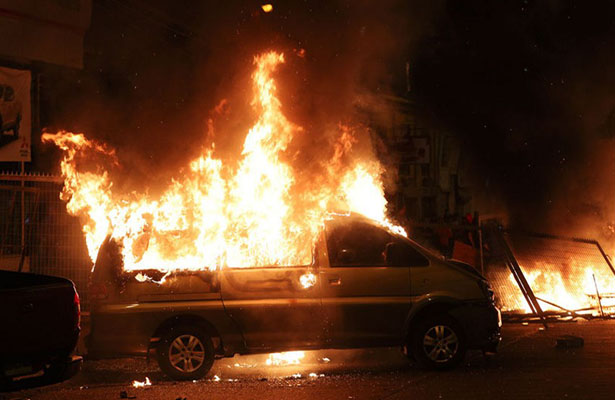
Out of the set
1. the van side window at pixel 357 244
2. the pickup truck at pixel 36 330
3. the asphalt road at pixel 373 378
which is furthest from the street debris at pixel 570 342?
the pickup truck at pixel 36 330

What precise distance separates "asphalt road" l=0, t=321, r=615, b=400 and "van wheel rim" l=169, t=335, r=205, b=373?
0.22 metres

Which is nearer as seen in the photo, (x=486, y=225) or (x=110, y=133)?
(x=486, y=225)

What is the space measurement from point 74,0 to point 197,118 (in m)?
5.92

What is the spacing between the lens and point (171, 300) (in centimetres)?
843

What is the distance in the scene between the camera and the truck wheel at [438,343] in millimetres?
8516

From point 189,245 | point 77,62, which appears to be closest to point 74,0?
point 77,62

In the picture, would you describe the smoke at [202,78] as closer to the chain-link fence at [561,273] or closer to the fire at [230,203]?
the fire at [230,203]

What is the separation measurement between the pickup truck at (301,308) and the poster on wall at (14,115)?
624cm

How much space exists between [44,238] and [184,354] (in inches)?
185

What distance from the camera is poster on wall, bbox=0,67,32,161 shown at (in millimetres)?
13758

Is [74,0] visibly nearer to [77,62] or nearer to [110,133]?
[77,62]

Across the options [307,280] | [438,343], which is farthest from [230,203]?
[438,343]

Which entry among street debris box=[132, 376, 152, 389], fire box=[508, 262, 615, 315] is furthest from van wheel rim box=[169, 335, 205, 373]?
fire box=[508, 262, 615, 315]

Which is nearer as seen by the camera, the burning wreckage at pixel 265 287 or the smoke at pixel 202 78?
the burning wreckage at pixel 265 287
